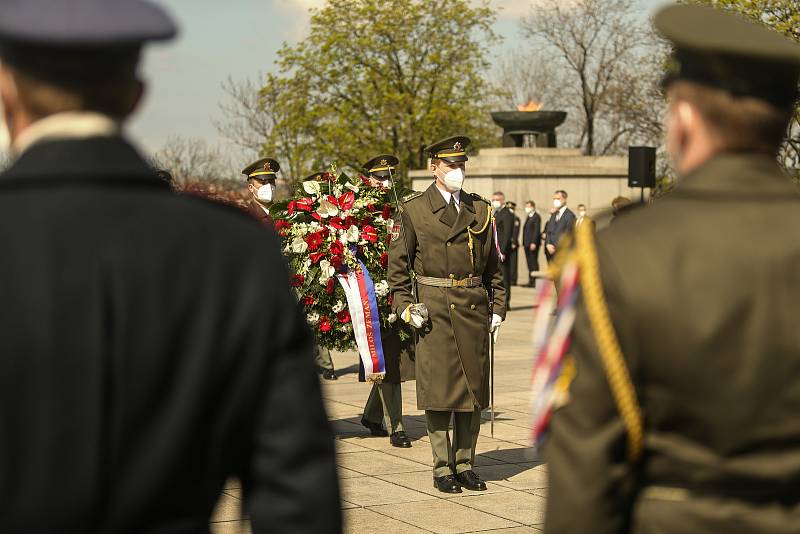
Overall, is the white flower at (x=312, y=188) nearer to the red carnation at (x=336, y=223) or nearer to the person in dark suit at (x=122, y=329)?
the red carnation at (x=336, y=223)

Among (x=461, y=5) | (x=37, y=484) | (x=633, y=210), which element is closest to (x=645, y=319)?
(x=633, y=210)

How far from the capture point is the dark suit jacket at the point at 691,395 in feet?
9.00

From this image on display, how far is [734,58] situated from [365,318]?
818 cm

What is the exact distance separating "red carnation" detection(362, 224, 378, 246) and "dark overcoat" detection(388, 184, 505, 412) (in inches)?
61.0

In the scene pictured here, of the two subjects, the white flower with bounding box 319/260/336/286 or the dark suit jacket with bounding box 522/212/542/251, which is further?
the dark suit jacket with bounding box 522/212/542/251

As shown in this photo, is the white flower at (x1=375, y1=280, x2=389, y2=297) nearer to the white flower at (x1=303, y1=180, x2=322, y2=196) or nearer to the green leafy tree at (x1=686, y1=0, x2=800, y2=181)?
the white flower at (x1=303, y1=180, x2=322, y2=196)

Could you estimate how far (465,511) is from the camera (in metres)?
8.50

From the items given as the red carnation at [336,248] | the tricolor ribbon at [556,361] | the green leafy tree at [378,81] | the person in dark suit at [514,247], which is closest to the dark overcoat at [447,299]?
the red carnation at [336,248]

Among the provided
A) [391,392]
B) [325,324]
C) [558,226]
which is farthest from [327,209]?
[558,226]

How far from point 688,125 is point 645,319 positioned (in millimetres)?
466

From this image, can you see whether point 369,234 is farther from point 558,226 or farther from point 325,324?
point 558,226

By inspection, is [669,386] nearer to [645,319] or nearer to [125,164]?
[645,319]

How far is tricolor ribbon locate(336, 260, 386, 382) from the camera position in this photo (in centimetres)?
1080

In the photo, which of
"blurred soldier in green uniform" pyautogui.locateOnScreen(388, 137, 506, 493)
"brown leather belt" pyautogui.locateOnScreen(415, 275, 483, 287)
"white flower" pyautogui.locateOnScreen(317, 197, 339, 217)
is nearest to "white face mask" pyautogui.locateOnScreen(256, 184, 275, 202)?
"white flower" pyautogui.locateOnScreen(317, 197, 339, 217)
